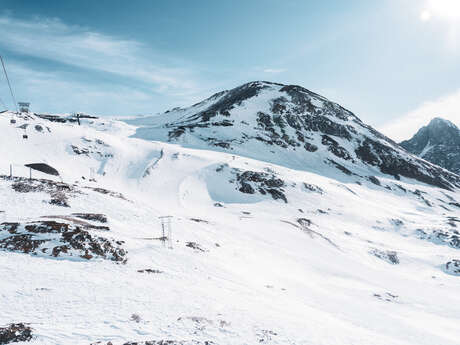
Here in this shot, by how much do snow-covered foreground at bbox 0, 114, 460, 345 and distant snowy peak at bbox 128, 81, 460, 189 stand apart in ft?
99.9

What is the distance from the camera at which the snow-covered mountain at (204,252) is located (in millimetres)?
12633

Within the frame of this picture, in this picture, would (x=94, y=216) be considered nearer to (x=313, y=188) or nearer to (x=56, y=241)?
(x=56, y=241)

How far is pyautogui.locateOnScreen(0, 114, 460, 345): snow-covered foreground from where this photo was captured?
12.5 m

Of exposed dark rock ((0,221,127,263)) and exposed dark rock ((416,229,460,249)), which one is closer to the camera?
exposed dark rock ((0,221,127,263))

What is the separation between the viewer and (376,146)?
433ft

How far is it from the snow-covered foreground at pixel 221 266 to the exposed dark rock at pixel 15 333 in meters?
0.29

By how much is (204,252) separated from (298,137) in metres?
104

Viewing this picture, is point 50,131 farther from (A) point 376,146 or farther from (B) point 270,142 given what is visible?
(A) point 376,146

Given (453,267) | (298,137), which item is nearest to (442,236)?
(453,267)

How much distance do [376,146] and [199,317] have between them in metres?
140

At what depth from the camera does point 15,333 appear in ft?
31.9

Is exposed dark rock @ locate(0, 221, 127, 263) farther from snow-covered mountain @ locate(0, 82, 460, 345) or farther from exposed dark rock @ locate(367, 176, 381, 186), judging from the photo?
Result: exposed dark rock @ locate(367, 176, 381, 186)

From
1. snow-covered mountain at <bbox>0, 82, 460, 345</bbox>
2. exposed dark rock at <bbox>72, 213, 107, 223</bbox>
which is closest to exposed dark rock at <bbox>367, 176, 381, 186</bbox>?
snow-covered mountain at <bbox>0, 82, 460, 345</bbox>

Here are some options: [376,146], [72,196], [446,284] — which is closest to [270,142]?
[376,146]
